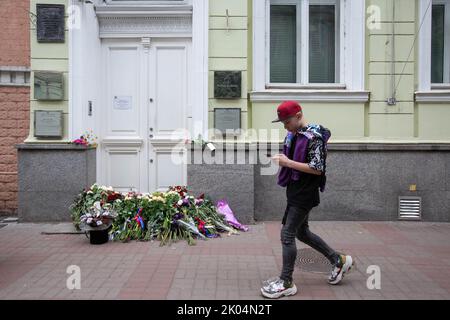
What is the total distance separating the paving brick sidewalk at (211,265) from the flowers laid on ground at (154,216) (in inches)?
9.4

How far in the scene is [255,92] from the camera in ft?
27.5

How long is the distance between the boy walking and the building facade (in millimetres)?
3228

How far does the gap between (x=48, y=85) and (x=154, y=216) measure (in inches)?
117

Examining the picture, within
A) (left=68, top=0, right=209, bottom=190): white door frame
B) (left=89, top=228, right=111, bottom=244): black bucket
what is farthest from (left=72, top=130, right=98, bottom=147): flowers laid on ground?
(left=89, top=228, right=111, bottom=244): black bucket

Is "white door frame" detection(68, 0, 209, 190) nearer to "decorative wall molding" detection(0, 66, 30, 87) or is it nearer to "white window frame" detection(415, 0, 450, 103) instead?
"decorative wall molding" detection(0, 66, 30, 87)

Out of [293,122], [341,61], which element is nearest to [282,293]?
[293,122]

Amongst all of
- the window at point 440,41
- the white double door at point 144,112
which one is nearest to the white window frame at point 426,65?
the window at point 440,41

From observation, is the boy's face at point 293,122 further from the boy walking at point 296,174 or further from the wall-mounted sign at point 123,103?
the wall-mounted sign at point 123,103

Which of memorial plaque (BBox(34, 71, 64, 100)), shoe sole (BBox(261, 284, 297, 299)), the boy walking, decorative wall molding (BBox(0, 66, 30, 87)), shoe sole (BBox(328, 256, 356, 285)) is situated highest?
decorative wall molding (BBox(0, 66, 30, 87))

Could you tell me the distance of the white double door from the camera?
344 inches

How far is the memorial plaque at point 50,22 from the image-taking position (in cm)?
812

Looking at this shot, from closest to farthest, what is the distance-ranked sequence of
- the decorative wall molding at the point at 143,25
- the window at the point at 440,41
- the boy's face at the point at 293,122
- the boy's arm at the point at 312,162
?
the boy's arm at the point at 312,162, the boy's face at the point at 293,122, the decorative wall molding at the point at 143,25, the window at the point at 440,41

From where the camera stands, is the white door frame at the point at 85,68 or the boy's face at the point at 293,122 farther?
the white door frame at the point at 85,68

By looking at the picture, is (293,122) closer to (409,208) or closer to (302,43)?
(302,43)
